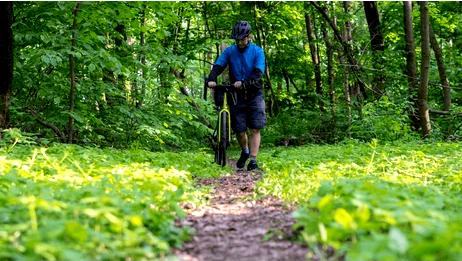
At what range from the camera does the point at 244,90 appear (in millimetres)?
8117

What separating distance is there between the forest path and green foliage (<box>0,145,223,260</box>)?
17 centimetres

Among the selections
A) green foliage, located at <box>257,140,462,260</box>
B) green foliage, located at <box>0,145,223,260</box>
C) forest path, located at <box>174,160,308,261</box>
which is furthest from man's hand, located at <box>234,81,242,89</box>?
green foliage, located at <box>0,145,223,260</box>

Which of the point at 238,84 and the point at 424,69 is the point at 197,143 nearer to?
→ the point at 424,69

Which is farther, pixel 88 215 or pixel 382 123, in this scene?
pixel 382 123

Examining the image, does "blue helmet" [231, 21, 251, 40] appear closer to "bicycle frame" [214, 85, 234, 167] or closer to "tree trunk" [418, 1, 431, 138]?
"bicycle frame" [214, 85, 234, 167]

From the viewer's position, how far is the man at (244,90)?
8.06 m

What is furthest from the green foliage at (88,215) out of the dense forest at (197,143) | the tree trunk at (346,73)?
the tree trunk at (346,73)

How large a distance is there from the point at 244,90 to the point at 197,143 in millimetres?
7656

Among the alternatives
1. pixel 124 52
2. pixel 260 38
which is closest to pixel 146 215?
pixel 124 52

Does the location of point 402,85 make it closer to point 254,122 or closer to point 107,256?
point 254,122

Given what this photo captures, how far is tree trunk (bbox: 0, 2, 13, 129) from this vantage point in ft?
28.0

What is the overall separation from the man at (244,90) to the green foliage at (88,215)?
3.22 meters

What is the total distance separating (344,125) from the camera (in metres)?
15.0

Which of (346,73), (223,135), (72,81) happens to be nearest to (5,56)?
(72,81)
